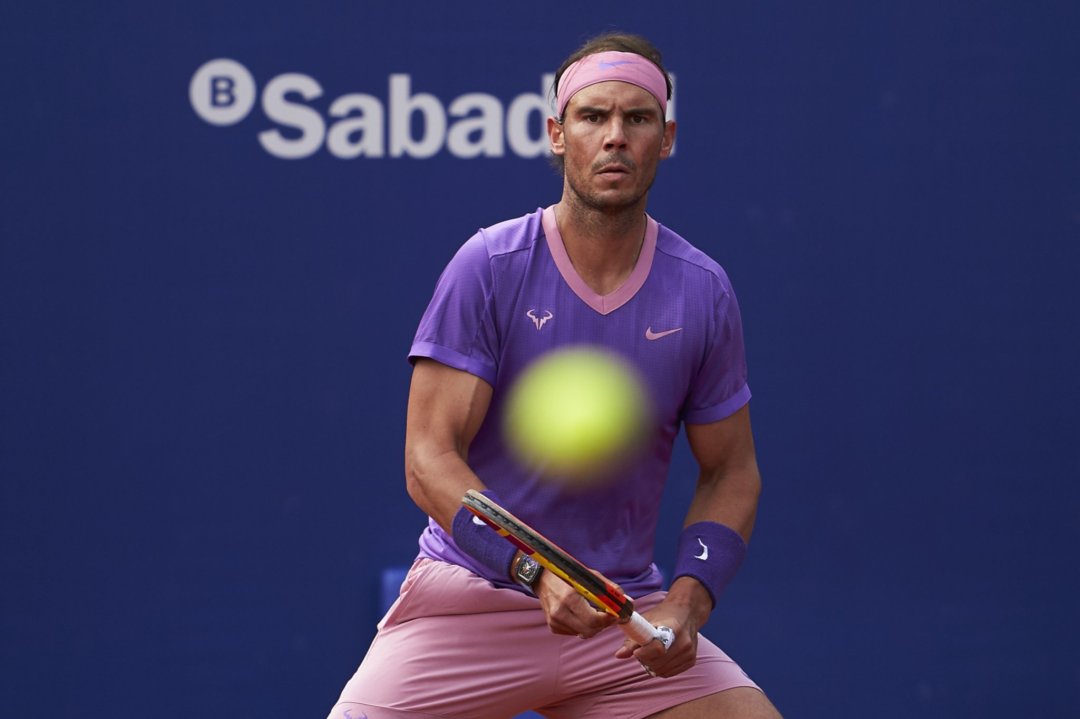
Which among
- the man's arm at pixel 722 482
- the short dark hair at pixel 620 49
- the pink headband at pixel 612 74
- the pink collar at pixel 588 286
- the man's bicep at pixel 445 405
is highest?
the short dark hair at pixel 620 49

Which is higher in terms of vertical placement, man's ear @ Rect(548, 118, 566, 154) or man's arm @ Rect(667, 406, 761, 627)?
man's ear @ Rect(548, 118, 566, 154)

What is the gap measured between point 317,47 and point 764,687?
6.23ft

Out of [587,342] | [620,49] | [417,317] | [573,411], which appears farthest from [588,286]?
[417,317]

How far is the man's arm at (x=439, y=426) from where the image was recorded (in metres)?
2.46

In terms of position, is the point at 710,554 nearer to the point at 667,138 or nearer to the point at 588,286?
the point at 588,286

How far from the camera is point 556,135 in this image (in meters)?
2.68

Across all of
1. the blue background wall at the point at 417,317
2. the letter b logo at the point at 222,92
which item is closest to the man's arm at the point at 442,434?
the blue background wall at the point at 417,317

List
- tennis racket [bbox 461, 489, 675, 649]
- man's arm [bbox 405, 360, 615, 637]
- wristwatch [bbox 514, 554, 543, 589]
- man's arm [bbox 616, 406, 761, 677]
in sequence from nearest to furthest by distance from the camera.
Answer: tennis racket [bbox 461, 489, 675, 649], wristwatch [bbox 514, 554, 543, 589], man's arm [bbox 405, 360, 615, 637], man's arm [bbox 616, 406, 761, 677]

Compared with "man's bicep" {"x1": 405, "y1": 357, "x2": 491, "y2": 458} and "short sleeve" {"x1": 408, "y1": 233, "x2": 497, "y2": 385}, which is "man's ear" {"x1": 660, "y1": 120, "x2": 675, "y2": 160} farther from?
"man's bicep" {"x1": 405, "y1": 357, "x2": 491, "y2": 458}

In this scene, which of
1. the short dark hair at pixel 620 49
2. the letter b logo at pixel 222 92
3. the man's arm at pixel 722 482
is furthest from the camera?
the letter b logo at pixel 222 92

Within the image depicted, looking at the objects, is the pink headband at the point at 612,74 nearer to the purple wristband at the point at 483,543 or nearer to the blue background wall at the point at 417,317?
the purple wristband at the point at 483,543

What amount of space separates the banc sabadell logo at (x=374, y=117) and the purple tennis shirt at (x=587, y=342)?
1.01 m

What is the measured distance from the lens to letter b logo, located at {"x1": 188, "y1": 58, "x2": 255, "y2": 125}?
11.8 ft

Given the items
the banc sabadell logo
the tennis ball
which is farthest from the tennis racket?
the banc sabadell logo
